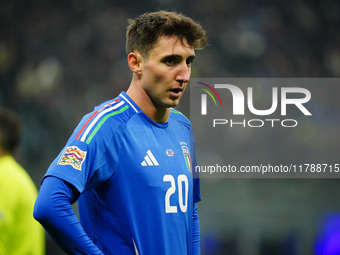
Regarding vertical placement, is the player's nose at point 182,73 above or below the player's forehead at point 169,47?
below

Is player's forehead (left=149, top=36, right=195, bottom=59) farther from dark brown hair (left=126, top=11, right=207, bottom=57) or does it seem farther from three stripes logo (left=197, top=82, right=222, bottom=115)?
three stripes logo (left=197, top=82, right=222, bottom=115)

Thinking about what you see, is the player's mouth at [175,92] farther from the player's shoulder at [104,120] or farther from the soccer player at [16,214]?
the soccer player at [16,214]

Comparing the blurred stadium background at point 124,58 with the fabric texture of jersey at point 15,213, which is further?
the blurred stadium background at point 124,58

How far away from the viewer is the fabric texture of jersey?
3369mm

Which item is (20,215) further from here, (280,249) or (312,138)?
(312,138)

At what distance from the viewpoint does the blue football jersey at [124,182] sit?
180 cm

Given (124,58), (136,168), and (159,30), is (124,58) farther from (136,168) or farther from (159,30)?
(136,168)

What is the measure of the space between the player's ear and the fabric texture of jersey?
5.43ft

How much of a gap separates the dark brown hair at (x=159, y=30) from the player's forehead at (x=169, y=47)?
0.01 meters

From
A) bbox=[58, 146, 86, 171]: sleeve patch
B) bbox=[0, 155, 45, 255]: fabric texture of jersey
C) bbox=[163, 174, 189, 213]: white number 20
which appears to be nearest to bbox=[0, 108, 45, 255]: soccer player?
bbox=[0, 155, 45, 255]: fabric texture of jersey

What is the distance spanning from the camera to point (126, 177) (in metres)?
1.88

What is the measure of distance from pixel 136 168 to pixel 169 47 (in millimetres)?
477

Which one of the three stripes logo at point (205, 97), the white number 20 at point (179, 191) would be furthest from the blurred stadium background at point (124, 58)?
the white number 20 at point (179, 191)

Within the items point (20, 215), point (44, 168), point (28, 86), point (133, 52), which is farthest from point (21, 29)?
point (133, 52)
